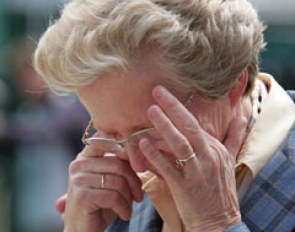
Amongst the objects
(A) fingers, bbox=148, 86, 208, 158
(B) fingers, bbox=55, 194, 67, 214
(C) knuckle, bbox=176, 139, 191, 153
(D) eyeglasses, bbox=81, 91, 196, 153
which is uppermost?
(A) fingers, bbox=148, 86, 208, 158

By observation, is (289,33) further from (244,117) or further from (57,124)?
(244,117)

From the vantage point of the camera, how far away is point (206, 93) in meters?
2.37

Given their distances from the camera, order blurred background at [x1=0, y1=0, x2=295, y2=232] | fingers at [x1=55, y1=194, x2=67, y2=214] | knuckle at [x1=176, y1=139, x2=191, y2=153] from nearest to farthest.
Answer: knuckle at [x1=176, y1=139, x2=191, y2=153] < fingers at [x1=55, y1=194, x2=67, y2=214] < blurred background at [x1=0, y1=0, x2=295, y2=232]

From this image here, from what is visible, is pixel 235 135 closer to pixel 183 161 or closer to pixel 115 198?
pixel 183 161

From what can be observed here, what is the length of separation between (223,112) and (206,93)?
0.10 metres

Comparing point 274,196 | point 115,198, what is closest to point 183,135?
point 274,196

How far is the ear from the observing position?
7.96ft

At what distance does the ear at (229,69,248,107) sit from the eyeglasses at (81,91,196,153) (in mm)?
130

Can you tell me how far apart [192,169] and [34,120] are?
488cm

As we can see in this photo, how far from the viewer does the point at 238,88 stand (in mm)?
2438

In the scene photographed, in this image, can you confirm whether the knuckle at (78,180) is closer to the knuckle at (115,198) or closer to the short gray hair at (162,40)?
the knuckle at (115,198)

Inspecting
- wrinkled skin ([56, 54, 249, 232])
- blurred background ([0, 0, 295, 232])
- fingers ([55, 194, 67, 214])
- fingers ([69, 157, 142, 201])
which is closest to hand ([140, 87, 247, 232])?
wrinkled skin ([56, 54, 249, 232])

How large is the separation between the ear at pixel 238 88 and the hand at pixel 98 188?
0.37 metres

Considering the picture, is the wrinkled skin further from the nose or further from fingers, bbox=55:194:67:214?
fingers, bbox=55:194:67:214
